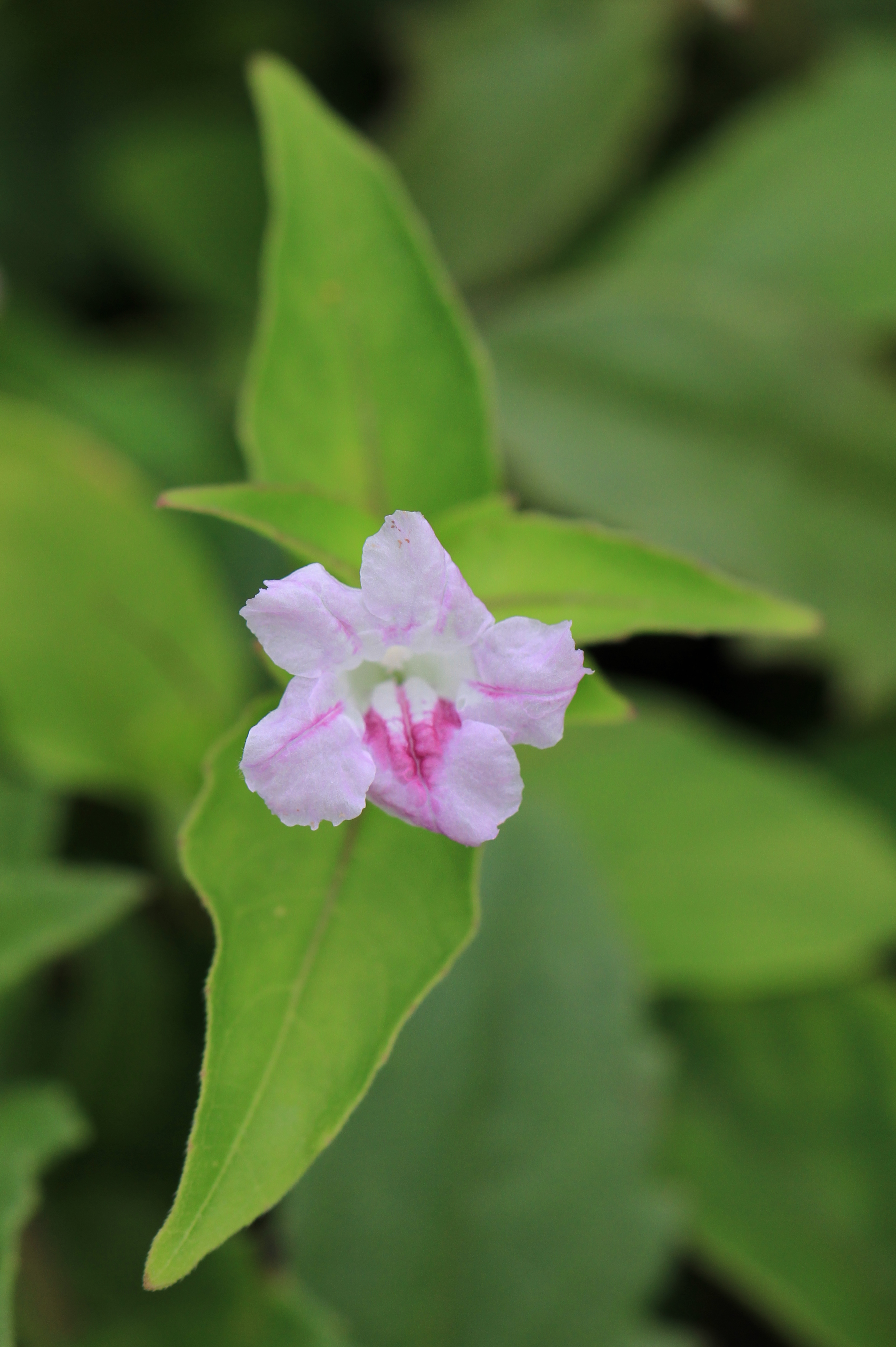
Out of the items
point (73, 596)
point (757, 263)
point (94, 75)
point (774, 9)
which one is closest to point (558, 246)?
point (757, 263)

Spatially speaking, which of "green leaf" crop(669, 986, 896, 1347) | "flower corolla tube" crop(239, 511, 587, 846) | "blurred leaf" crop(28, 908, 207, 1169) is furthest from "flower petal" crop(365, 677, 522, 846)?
"green leaf" crop(669, 986, 896, 1347)

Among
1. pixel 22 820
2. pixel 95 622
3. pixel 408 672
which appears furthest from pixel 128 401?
pixel 408 672

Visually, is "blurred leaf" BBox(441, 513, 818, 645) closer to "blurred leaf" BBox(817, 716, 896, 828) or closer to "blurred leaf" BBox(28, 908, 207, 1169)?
"blurred leaf" BBox(28, 908, 207, 1169)

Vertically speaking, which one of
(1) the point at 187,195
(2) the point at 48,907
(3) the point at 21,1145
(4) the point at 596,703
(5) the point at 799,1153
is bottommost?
(5) the point at 799,1153

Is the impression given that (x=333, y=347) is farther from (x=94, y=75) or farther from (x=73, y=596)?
(x=94, y=75)

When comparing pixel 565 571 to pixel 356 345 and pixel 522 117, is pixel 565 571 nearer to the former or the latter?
pixel 356 345

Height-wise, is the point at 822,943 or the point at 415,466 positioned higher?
the point at 415,466

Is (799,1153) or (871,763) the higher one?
(871,763)
